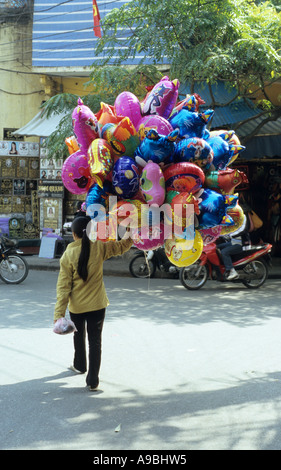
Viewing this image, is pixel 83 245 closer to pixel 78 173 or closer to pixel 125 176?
pixel 78 173

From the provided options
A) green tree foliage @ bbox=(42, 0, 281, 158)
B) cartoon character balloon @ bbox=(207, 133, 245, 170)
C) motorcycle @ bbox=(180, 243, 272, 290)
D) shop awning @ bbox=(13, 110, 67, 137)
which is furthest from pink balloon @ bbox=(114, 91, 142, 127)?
shop awning @ bbox=(13, 110, 67, 137)

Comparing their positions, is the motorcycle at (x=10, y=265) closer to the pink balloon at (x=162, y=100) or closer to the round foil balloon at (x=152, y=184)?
the pink balloon at (x=162, y=100)

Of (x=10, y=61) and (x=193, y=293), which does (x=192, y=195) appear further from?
(x=10, y=61)

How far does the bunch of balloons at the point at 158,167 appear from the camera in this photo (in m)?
3.65

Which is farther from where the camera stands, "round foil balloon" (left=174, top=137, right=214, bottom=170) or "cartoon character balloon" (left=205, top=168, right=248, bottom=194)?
"cartoon character balloon" (left=205, top=168, right=248, bottom=194)

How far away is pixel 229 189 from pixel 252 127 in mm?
9230

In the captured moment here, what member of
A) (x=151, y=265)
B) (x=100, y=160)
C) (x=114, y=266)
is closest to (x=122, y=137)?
(x=100, y=160)

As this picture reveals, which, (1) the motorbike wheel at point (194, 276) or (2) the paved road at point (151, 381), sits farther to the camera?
(1) the motorbike wheel at point (194, 276)

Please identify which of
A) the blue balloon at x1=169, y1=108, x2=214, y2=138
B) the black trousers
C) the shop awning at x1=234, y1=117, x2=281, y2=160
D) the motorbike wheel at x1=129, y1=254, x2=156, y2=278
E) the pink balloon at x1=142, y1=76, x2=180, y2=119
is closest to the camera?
the blue balloon at x1=169, y1=108, x2=214, y2=138

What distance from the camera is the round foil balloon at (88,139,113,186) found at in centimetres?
366

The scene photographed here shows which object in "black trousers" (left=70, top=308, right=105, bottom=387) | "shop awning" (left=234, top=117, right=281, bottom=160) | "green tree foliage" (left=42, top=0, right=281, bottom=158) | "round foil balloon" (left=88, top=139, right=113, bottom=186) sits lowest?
"black trousers" (left=70, top=308, right=105, bottom=387)

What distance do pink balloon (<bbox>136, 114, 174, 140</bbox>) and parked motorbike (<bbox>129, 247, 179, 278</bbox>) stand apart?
7.51 m

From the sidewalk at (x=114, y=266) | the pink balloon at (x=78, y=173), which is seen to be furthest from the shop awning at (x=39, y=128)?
the pink balloon at (x=78, y=173)

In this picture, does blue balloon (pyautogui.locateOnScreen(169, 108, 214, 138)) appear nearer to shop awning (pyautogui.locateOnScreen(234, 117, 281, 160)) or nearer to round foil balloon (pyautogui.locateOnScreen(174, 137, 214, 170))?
round foil balloon (pyautogui.locateOnScreen(174, 137, 214, 170))
